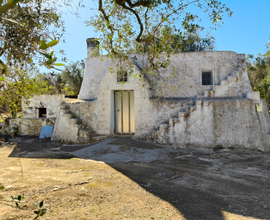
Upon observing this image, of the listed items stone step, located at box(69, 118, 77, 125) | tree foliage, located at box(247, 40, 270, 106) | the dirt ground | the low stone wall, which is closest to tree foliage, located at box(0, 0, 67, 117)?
the dirt ground

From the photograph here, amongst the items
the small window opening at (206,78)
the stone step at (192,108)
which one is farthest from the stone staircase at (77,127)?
the small window opening at (206,78)

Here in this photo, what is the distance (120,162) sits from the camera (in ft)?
23.8

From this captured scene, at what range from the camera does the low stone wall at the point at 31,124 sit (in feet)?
40.8

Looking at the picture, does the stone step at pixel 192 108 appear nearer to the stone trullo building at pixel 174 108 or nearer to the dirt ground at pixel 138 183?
the stone trullo building at pixel 174 108

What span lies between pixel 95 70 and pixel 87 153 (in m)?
5.83

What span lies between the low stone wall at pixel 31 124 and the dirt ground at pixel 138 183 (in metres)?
3.73

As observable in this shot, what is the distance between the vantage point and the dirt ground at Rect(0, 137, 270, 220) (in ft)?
11.8

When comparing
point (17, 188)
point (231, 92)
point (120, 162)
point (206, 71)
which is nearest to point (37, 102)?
point (120, 162)

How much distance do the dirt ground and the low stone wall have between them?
373cm

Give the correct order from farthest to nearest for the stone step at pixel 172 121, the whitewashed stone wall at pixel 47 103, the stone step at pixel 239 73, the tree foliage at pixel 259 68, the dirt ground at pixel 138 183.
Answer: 1. the tree foliage at pixel 259 68
2. the whitewashed stone wall at pixel 47 103
3. the stone step at pixel 239 73
4. the stone step at pixel 172 121
5. the dirt ground at pixel 138 183

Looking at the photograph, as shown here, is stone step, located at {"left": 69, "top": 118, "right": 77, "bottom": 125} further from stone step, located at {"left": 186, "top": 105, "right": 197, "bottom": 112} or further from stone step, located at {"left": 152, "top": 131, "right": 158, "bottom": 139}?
stone step, located at {"left": 186, "top": 105, "right": 197, "bottom": 112}

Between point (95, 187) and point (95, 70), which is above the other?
point (95, 70)

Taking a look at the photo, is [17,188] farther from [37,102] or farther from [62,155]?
[37,102]

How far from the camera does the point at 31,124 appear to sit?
12562 millimetres
